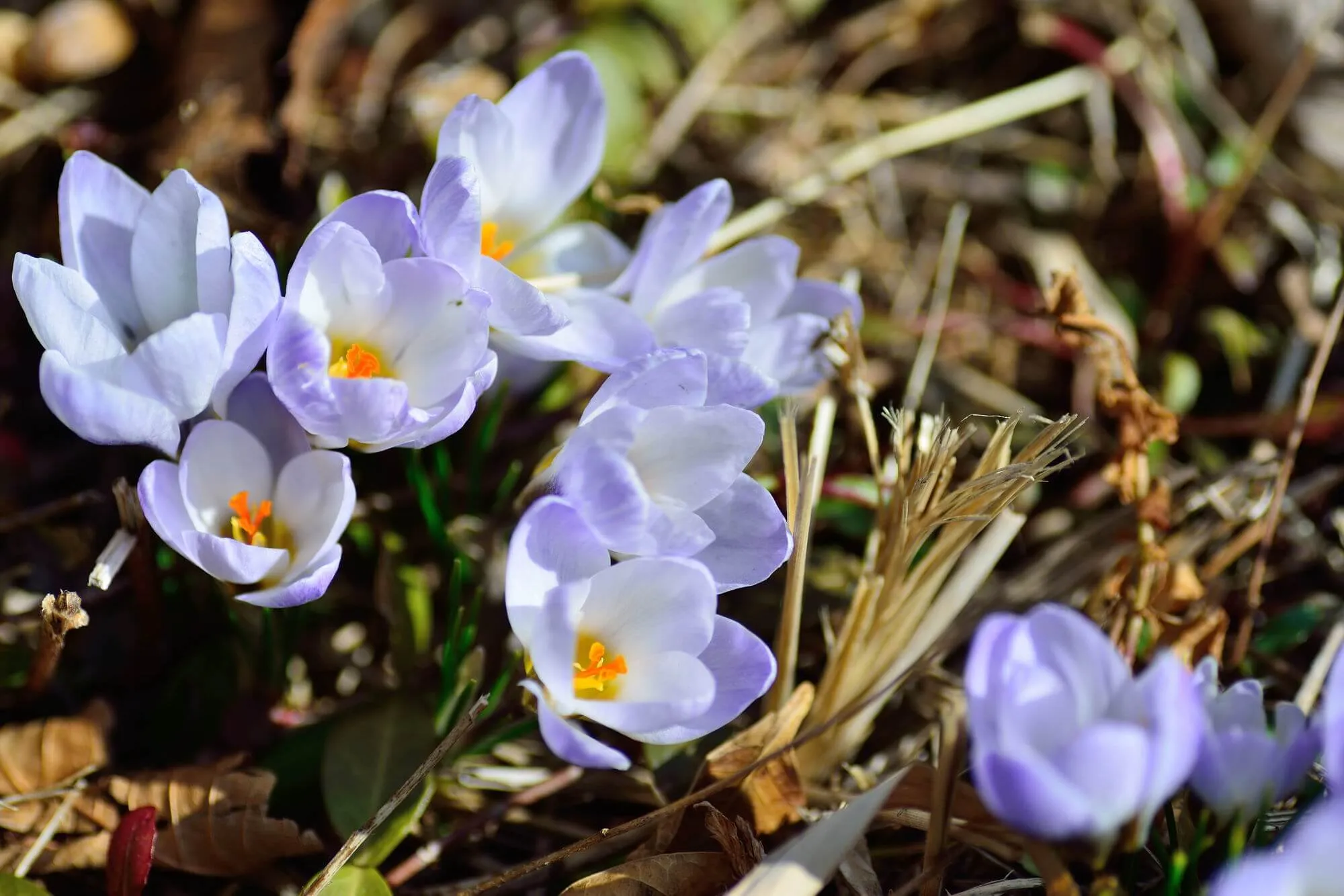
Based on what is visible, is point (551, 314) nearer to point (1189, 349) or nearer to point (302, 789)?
point (302, 789)

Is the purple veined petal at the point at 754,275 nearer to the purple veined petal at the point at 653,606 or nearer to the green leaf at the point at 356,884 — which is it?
the purple veined petal at the point at 653,606

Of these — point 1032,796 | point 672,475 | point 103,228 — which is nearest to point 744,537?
point 672,475

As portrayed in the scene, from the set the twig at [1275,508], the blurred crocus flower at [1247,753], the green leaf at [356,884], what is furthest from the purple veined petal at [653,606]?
the twig at [1275,508]

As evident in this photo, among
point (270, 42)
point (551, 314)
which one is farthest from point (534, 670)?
point (270, 42)

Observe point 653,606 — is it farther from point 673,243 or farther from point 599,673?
point 673,243

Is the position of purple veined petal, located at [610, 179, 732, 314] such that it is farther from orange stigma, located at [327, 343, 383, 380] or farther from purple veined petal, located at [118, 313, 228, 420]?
purple veined petal, located at [118, 313, 228, 420]

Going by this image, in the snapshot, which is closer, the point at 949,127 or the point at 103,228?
the point at 103,228
